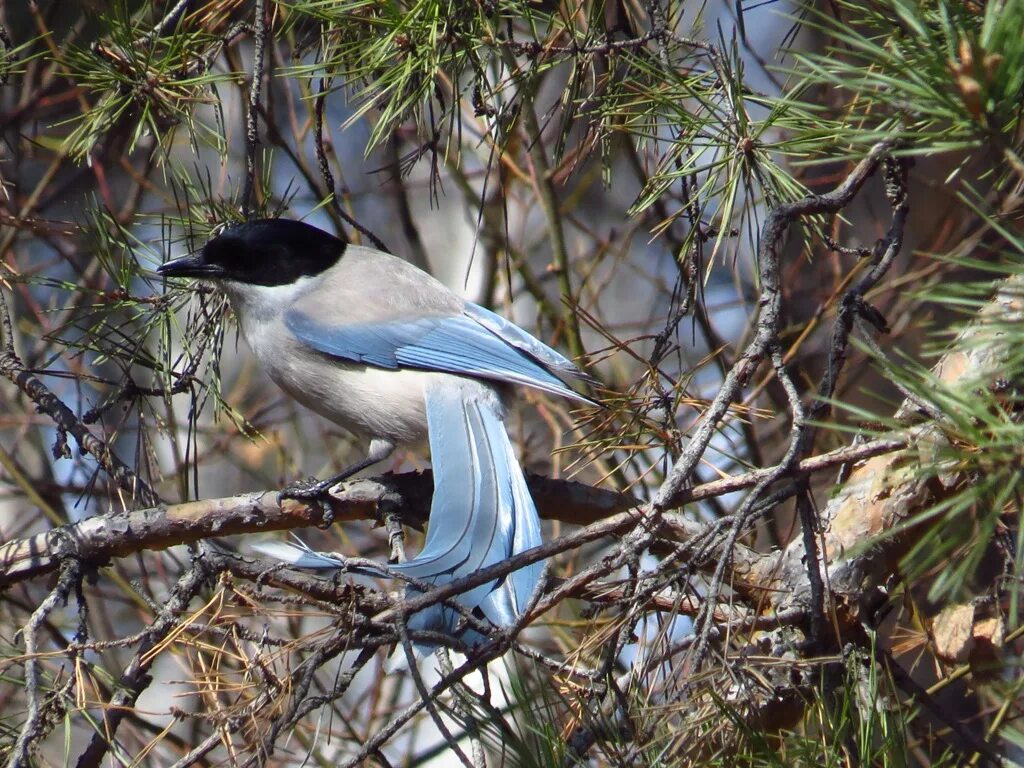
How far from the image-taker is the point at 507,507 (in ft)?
8.40

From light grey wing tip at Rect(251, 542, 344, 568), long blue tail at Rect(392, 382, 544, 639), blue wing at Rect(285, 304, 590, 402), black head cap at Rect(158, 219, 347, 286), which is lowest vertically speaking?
long blue tail at Rect(392, 382, 544, 639)

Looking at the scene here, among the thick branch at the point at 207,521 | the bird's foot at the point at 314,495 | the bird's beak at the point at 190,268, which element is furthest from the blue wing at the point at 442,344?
the bird's foot at the point at 314,495

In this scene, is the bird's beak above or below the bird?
above

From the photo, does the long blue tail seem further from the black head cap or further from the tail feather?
the black head cap

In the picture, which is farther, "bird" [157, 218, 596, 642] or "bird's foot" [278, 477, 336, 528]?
"bird" [157, 218, 596, 642]

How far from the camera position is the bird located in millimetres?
2840

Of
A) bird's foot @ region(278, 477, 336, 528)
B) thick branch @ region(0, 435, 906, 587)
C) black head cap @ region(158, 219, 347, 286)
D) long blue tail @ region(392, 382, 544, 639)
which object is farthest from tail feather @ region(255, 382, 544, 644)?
black head cap @ region(158, 219, 347, 286)

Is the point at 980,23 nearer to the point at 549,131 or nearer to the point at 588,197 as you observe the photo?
the point at 549,131

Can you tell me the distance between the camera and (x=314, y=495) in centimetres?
255

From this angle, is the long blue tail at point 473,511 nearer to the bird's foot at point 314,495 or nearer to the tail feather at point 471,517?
the tail feather at point 471,517

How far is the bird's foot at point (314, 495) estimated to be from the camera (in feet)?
8.13

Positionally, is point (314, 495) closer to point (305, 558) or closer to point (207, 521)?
point (207, 521)

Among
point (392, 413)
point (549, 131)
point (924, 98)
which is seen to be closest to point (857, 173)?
point (924, 98)

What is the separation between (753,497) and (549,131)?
3832 mm
